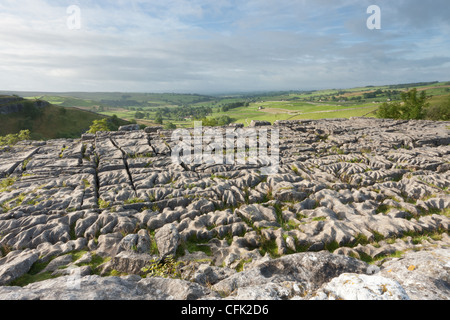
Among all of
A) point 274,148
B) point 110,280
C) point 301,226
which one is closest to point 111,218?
point 110,280

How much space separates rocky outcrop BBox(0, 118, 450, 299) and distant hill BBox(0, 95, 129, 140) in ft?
401

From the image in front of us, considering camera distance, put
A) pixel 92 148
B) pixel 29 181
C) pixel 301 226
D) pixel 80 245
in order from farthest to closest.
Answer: pixel 92 148
pixel 29 181
pixel 301 226
pixel 80 245

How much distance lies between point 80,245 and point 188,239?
664cm

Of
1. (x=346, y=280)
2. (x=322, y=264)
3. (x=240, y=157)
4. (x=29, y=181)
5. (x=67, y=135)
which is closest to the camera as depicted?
(x=346, y=280)

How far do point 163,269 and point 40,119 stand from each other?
163268 mm

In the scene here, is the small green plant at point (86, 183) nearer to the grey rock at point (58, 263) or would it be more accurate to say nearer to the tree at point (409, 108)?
the grey rock at point (58, 263)

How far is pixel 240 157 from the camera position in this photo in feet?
92.7

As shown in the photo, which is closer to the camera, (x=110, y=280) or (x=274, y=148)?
(x=110, y=280)

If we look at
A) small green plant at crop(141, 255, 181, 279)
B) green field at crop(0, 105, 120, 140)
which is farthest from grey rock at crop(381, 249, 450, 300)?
green field at crop(0, 105, 120, 140)

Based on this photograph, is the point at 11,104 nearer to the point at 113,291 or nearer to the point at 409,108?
the point at 113,291

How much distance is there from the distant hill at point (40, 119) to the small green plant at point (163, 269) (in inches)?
5392

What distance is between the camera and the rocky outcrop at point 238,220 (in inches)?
383

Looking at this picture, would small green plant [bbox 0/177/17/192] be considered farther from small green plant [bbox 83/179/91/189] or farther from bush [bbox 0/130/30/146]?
bush [bbox 0/130/30/146]
